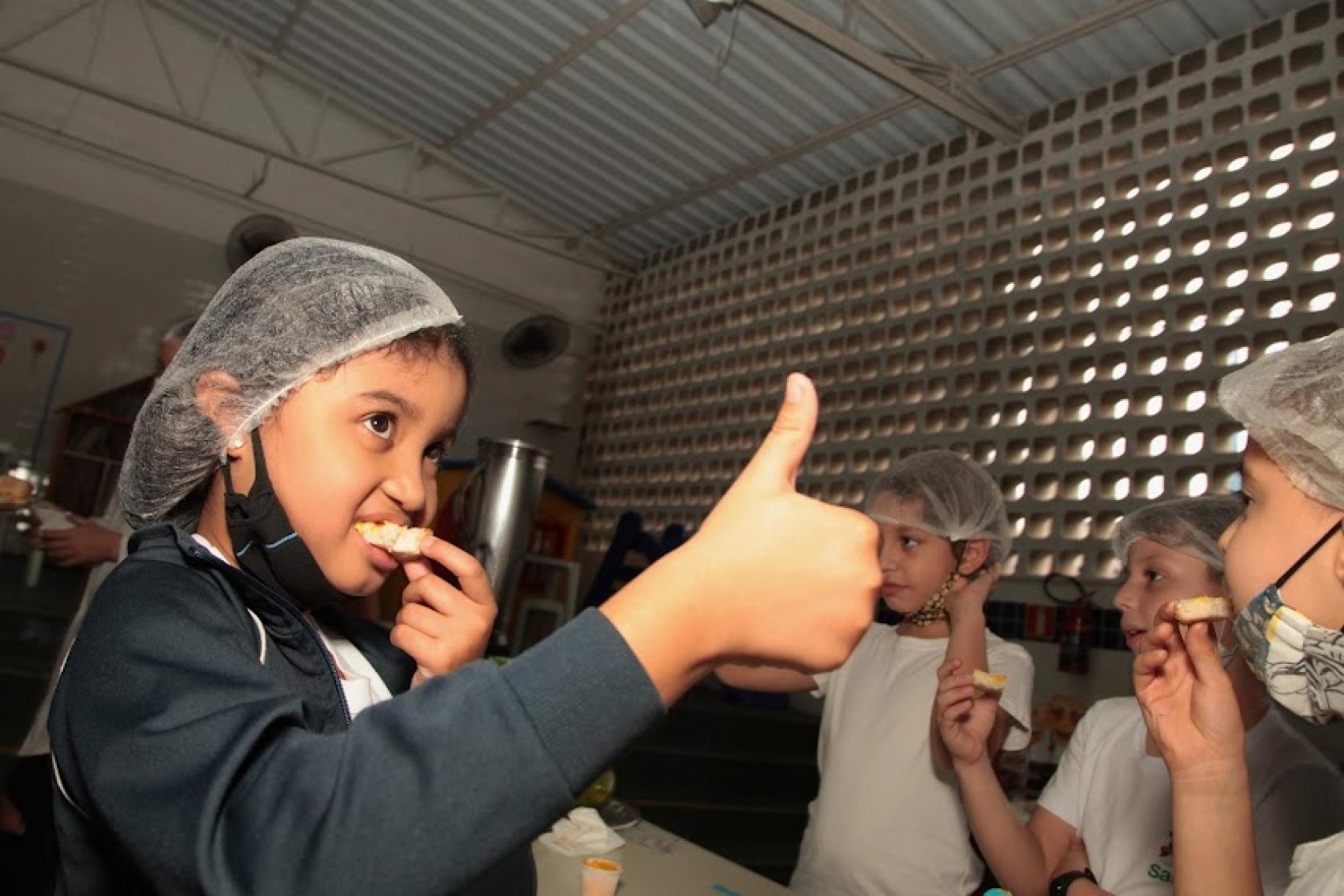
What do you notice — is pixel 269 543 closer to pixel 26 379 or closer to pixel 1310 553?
pixel 1310 553

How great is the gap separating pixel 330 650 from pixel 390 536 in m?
0.21

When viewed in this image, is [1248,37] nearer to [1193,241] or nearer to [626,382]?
[1193,241]

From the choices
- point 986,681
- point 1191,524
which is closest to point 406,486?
point 986,681

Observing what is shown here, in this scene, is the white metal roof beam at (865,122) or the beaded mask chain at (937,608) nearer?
the beaded mask chain at (937,608)

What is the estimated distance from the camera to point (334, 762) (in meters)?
0.70

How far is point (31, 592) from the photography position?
195 inches

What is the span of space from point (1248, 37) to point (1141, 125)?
2.06ft

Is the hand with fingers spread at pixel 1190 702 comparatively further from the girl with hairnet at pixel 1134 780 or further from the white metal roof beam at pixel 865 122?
the white metal roof beam at pixel 865 122

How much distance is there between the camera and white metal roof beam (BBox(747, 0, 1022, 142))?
4.99 m

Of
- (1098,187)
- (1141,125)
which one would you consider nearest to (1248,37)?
(1141,125)

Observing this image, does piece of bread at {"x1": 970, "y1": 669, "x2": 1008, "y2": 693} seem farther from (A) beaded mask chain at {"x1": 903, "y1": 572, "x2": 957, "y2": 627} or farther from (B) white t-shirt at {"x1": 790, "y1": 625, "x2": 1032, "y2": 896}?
(A) beaded mask chain at {"x1": 903, "y1": 572, "x2": 957, "y2": 627}

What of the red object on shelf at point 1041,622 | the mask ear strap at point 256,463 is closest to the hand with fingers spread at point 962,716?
the mask ear strap at point 256,463

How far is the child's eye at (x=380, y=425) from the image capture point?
3.45 ft

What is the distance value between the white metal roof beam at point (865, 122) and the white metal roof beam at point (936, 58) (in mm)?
82
